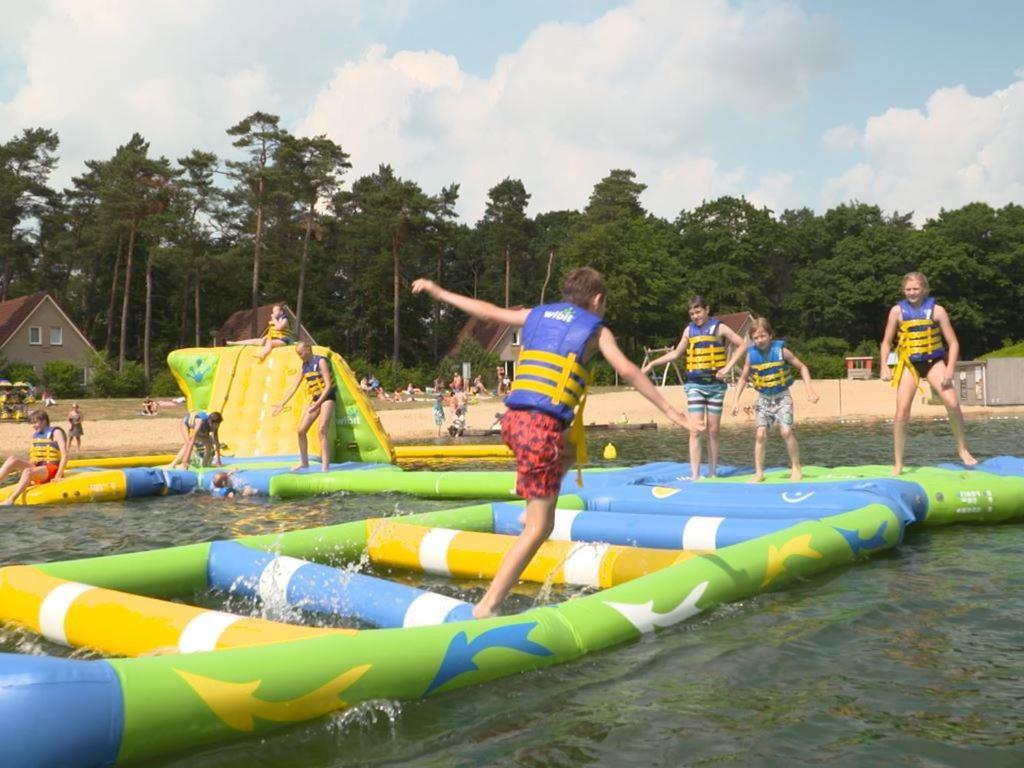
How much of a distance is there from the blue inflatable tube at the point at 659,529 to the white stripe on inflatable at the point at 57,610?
11.5 ft

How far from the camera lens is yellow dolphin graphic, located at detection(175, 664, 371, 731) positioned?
11.2 ft

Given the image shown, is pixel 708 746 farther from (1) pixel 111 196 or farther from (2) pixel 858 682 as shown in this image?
(1) pixel 111 196

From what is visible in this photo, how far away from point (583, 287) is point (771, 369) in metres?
4.81

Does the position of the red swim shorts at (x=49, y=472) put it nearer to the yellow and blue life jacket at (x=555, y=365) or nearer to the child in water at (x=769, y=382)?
the child in water at (x=769, y=382)

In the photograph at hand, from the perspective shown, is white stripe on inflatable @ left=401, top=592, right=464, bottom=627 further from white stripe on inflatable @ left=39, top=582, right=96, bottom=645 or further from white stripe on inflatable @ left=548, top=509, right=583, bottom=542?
white stripe on inflatable @ left=548, top=509, right=583, bottom=542

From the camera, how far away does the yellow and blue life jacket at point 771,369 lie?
9062 mm

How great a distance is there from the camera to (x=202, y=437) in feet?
40.7

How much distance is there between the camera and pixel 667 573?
5188mm

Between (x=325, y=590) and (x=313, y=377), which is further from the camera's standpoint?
(x=313, y=377)

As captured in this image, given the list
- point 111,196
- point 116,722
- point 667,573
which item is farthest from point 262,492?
point 111,196

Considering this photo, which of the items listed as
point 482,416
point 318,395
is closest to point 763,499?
point 318,395

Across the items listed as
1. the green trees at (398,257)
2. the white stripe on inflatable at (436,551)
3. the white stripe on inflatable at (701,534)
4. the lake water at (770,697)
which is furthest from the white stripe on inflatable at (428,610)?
the green trees at (398,257)

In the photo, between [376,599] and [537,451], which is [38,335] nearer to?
[376,599]

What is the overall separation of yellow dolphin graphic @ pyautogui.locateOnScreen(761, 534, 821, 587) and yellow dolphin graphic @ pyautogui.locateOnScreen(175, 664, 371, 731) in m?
2.94
